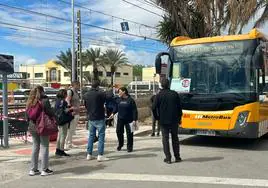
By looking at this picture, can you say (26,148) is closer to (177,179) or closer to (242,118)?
(177,179)

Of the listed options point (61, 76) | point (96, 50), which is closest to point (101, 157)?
point (96, 50)

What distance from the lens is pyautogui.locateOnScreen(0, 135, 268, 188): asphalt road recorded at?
26.0 ft

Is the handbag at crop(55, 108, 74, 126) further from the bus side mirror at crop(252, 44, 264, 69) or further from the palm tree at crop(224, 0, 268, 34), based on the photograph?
the palm tree at crop(224, 0, 268, 34)

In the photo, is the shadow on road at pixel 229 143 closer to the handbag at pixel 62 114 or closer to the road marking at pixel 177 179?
the handbag at pixel 62 114

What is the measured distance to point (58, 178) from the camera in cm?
847

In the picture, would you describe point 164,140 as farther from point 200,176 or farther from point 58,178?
point 58,178

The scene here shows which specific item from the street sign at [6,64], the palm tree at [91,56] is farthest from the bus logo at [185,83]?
the palm tree at [91,56]

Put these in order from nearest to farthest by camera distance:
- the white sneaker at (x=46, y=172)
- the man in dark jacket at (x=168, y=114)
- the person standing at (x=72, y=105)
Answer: the white sneaker at (x=46, y=172) → the man in dark jacket at (x=168, y=114) → the person standing at (x=72, y=105)

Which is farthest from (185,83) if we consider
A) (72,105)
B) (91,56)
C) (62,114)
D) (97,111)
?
(91,56)

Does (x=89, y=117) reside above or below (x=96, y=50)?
below

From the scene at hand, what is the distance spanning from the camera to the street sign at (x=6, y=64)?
1189cm

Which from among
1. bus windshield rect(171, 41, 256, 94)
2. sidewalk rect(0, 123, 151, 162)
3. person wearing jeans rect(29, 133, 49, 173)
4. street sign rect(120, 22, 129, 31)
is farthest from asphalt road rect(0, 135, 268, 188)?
street sign rect(120, 22, 129, 31)

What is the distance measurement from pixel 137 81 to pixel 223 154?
55.2 feet

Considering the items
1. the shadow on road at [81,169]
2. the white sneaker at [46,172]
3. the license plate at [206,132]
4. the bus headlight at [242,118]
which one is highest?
the bus headlight at [242,118]
